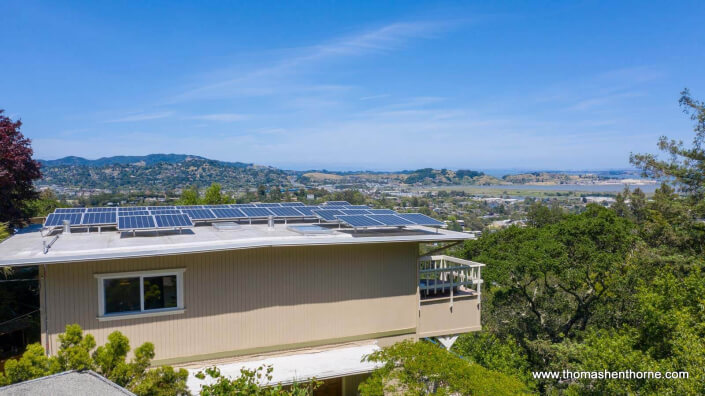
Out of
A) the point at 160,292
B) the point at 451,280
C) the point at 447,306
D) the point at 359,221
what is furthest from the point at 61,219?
the point at 447,306

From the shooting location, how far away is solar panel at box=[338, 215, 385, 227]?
1067 centimetres

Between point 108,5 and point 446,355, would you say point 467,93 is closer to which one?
point 108,5

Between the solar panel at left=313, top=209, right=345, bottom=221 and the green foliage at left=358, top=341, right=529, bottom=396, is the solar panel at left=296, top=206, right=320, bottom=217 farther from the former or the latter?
the green foliage at left=358, top=341, right=529, bottom=396

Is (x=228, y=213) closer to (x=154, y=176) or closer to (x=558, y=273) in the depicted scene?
(x=558, y=273)

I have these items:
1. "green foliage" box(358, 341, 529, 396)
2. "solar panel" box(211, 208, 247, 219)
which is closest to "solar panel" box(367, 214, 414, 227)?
"green foliage" box(358, 341, 529, 396)

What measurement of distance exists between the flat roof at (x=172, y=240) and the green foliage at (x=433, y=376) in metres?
2.83

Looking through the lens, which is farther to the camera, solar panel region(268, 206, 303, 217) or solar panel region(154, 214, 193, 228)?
solar panel region(268, 206, 303, 217)

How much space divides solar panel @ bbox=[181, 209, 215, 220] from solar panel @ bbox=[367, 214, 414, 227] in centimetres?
446

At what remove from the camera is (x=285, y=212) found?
12.7m

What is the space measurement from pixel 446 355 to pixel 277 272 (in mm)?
4197

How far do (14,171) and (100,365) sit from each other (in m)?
10.3

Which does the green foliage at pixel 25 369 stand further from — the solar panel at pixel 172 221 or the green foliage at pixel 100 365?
the solar panel at pixel 172 221

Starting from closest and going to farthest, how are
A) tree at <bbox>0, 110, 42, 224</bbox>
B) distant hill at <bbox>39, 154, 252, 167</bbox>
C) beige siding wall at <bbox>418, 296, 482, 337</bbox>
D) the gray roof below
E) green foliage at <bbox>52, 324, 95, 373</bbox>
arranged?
the gray roof below < green foliage at <bbox>52, 324, 95, 373</bbox> < beige siding wall at <bbox>418, 296, 482, 337</bbox> < tree at <bbox>0, 110, 42, 224</bbox> < distant hill at <bbox>39, 154, 252, 167</bbox>

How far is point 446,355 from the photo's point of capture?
848 cm
